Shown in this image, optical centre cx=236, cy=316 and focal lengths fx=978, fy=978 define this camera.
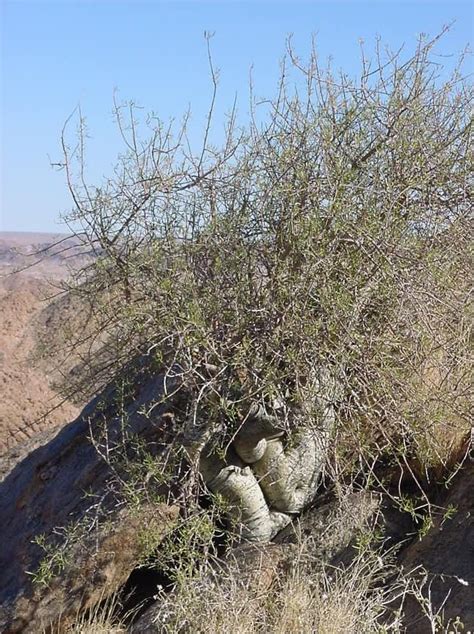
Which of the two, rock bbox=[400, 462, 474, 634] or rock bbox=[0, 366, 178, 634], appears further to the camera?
rock bbox=[0, 366, 178, 634]

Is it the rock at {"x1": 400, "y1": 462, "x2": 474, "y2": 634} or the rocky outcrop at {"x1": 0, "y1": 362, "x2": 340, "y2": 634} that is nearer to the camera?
the rock at {"x1": 400, "y1": 462, "x2": 474, "y2": 634}

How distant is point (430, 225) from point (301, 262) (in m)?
0.81

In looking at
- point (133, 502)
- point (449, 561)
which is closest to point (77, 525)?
point (133, 502)

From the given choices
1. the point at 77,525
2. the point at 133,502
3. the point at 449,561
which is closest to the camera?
the point at 449,561

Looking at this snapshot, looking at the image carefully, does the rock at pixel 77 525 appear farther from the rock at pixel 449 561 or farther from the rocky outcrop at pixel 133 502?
the rock at pixel 449 561

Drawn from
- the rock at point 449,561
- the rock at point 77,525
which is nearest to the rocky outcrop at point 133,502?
the rock at point 77,525

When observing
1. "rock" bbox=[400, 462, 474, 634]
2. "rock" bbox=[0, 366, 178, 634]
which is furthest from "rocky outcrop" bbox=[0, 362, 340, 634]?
"rock" bbox=[400, 462, 474, 634]

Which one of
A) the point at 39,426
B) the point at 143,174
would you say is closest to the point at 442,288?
the point at 143,174

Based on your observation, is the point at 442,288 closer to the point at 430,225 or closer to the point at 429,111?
the point at 430,225

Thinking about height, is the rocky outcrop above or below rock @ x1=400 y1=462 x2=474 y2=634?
above

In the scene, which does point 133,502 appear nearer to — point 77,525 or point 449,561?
point 77,525

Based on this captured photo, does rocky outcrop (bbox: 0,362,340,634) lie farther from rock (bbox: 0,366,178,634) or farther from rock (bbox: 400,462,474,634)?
rock (bbox: 400,462,474,634)

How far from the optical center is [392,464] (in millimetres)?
5215

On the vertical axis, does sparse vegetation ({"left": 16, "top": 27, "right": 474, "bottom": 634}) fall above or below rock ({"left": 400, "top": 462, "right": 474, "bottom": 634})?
above
